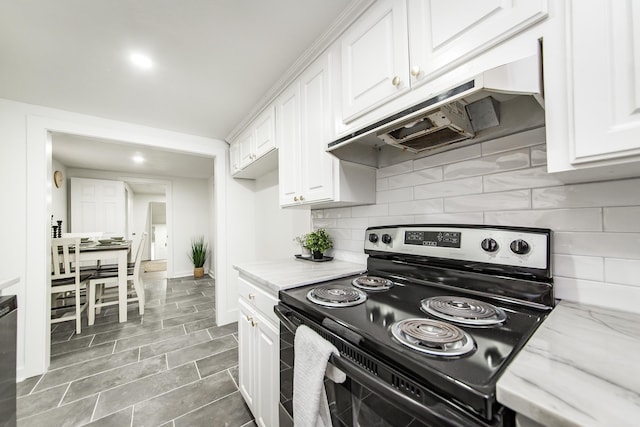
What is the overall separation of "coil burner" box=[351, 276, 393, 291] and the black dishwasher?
147cm

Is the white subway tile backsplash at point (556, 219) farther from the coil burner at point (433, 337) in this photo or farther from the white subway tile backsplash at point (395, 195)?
Result: the coil burner at point (433, 337)

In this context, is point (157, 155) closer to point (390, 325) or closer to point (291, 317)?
point (291, 317)

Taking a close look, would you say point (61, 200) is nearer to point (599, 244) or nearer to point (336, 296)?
point (336, 296)

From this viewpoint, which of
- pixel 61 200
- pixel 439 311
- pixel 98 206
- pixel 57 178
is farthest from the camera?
pixel 98 206

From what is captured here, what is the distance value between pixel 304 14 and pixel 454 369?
1.65 metres

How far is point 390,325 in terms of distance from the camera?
2.31ft

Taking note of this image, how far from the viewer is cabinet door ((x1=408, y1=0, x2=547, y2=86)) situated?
692mm

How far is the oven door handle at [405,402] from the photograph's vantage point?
442 millimetres

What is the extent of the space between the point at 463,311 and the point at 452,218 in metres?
0.52

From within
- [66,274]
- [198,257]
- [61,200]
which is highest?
[61,200]

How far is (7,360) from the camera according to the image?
101cm

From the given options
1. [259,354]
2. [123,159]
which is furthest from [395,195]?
[123,159]

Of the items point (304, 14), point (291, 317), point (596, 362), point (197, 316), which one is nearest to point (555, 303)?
point (596, 362)

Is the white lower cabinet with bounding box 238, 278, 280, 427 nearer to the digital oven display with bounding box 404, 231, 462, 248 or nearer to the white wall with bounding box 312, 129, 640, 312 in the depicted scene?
the digital oven display with bounding box 404, 231, 462, 248
